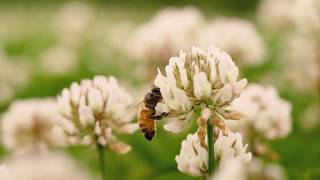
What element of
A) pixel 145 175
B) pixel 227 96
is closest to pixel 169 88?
pixel 227 96

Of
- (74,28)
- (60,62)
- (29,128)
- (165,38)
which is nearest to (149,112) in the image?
(29,128)

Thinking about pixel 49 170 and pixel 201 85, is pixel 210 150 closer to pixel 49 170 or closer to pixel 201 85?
pixel 201 85

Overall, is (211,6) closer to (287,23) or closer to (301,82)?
(287,23)

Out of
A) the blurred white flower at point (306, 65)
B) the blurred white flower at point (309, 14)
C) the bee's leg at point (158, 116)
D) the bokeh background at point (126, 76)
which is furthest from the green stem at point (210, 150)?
the blurred white flower at point (306, 65)

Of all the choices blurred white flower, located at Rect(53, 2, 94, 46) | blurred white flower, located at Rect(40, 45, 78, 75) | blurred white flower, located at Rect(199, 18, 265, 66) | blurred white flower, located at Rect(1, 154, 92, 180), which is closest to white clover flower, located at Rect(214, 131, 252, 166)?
blurred white flower, located at Rect(1, 154, 92, 180)

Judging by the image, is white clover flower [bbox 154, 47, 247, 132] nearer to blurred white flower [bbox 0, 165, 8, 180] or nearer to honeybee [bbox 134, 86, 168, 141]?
honeybee [bbox 134, 86, 168, 141]

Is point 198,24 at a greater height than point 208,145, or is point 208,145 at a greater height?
point 198,24
